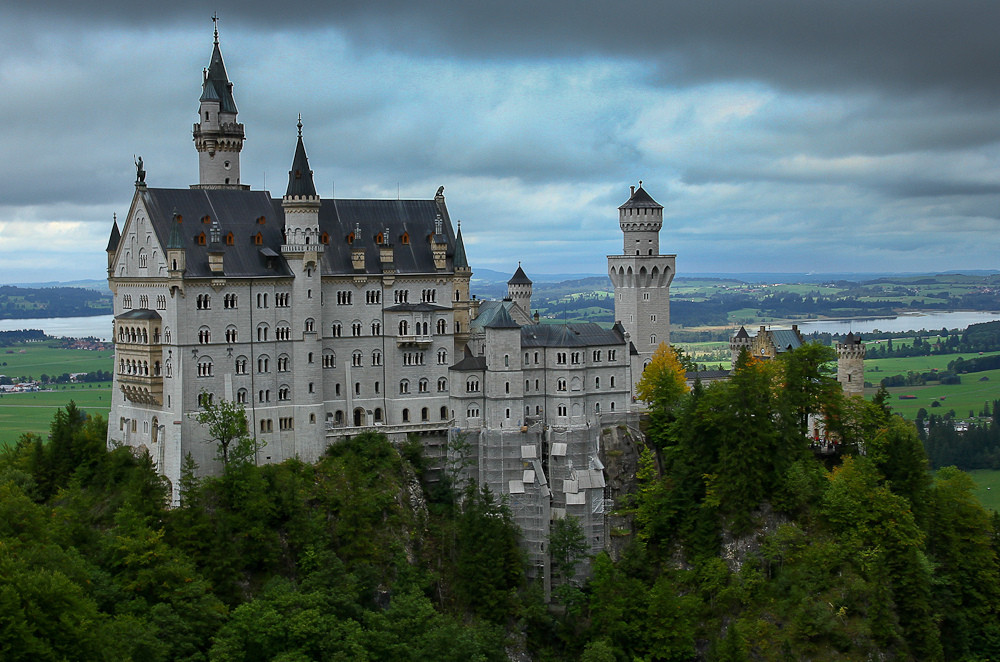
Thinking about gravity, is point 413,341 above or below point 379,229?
below

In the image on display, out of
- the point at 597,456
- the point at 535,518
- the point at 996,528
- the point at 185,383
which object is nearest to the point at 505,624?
the point at 535,518

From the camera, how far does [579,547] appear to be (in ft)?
309

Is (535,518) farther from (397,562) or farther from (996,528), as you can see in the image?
(996,528)

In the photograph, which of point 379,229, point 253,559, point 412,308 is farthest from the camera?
point 379,229

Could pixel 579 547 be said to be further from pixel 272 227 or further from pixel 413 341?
pixel 272 227

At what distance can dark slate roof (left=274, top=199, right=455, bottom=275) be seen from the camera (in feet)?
324

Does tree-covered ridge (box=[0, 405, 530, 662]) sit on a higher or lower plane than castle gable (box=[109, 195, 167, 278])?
lower

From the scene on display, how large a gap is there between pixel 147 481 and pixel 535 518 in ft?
100

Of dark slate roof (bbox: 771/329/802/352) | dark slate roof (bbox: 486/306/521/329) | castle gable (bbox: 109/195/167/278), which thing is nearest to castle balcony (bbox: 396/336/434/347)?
dark slate roof (bbox: 486/306/521/329)

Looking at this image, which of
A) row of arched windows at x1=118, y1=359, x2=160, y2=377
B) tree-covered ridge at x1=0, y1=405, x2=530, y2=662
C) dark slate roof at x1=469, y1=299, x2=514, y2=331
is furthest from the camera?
dark slate roof at x1=469, y1=299, x2=514, y2=331

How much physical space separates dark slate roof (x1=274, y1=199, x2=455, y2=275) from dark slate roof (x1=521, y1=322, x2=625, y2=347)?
32.3ft

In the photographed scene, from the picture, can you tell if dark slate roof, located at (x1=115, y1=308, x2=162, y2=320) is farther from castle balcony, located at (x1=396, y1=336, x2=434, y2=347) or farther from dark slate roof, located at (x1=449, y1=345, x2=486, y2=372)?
dark slate roof, located at (x1=449, y1=345, x2=486, y2=372)

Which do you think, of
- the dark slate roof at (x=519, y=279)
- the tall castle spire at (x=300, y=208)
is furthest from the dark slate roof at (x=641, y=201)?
the tall castle spire at (x=300, y=208)

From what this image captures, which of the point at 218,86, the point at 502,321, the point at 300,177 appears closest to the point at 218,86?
the point at 218,86
